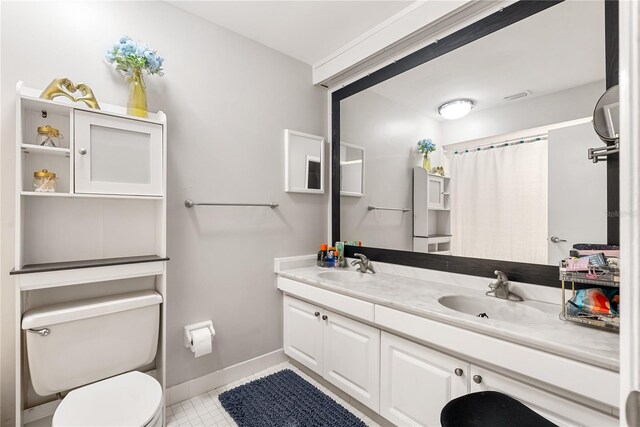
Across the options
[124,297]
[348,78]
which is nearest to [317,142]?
[348,78]

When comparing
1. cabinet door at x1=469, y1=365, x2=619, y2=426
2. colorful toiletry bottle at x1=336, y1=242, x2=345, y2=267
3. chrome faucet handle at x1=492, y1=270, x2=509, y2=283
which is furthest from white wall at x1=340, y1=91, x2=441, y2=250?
cabinet door at x1=469, y1=365, x2=619, y2=426

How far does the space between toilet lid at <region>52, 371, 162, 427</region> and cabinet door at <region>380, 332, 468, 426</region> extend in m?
1.07

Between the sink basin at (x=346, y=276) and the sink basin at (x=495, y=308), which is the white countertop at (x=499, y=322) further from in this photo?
the sink basin at (x=346, y=276)

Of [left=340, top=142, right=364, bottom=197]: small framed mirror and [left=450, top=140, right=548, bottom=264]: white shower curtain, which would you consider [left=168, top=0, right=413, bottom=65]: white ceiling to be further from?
[left=450, top=140, right=548, bottom=264]: white shower curtain

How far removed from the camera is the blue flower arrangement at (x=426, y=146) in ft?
6.68

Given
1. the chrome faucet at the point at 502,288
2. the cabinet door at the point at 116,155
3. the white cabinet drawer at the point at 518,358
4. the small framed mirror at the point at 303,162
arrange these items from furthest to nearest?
the small framed mirror at the point at 303,162, the chrome faucet at the point at 502,288, the cabinet door at the point at 116,155, the white cabinet drawer at the point at 518,358

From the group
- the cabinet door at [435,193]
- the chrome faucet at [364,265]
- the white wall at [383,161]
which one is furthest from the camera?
the chrome faucet at [364,265]

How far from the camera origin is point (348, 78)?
8.29 feet

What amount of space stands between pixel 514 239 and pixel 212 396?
6.70 feet

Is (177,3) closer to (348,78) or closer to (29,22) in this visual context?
(29,22)

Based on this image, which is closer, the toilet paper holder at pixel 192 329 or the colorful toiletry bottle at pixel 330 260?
the toilet paper holder at pixel 192 329

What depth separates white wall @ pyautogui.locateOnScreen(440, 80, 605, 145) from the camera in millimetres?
1423

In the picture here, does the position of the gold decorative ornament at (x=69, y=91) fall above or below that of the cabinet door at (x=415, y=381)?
above

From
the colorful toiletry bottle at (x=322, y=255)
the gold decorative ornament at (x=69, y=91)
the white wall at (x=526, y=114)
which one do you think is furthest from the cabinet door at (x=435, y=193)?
the gold decorative ornament at (x=69, y=91)
